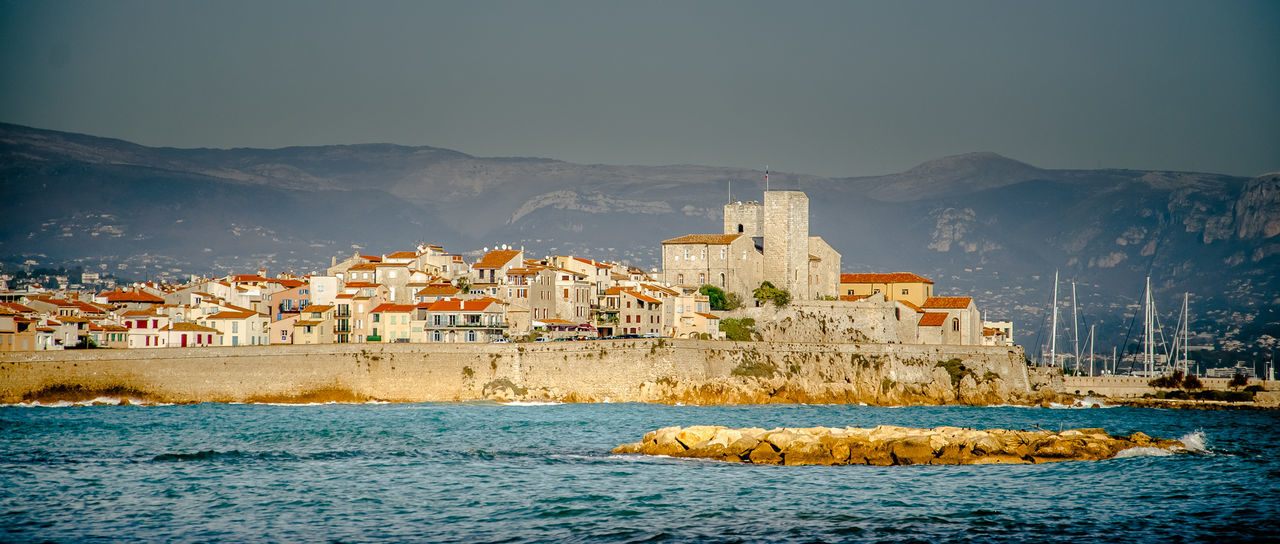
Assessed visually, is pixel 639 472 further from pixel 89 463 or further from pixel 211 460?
pixel 89 463

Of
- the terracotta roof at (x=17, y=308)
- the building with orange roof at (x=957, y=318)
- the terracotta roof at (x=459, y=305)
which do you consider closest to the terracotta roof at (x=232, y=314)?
the terracotta roof at (x=17, y=308)

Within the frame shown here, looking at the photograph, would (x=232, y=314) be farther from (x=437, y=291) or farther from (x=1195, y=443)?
(x=1195, y=443)

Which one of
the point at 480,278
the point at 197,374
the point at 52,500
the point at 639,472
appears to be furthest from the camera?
the point at 480,278

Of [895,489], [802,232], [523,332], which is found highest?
[802,232]

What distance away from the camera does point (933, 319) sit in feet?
261

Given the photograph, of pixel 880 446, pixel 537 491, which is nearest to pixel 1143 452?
pixel 880 446

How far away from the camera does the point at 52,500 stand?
28734 mm

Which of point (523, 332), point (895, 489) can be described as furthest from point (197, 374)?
point (895, 489)

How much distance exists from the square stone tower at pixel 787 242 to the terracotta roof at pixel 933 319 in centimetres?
734

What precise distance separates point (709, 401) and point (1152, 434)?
2066 centimetres

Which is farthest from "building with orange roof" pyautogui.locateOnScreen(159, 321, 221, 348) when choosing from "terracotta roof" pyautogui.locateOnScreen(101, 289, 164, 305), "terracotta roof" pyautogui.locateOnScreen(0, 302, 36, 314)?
"terracotta roof" pyautogui.locateOnScreen(101, 289, 164, 305)

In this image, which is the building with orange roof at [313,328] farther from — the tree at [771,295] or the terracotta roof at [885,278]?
the terracotta roof at [885,278]

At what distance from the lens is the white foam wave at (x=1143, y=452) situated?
1481 inches

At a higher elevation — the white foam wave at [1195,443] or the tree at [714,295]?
the tree at [714,295]
